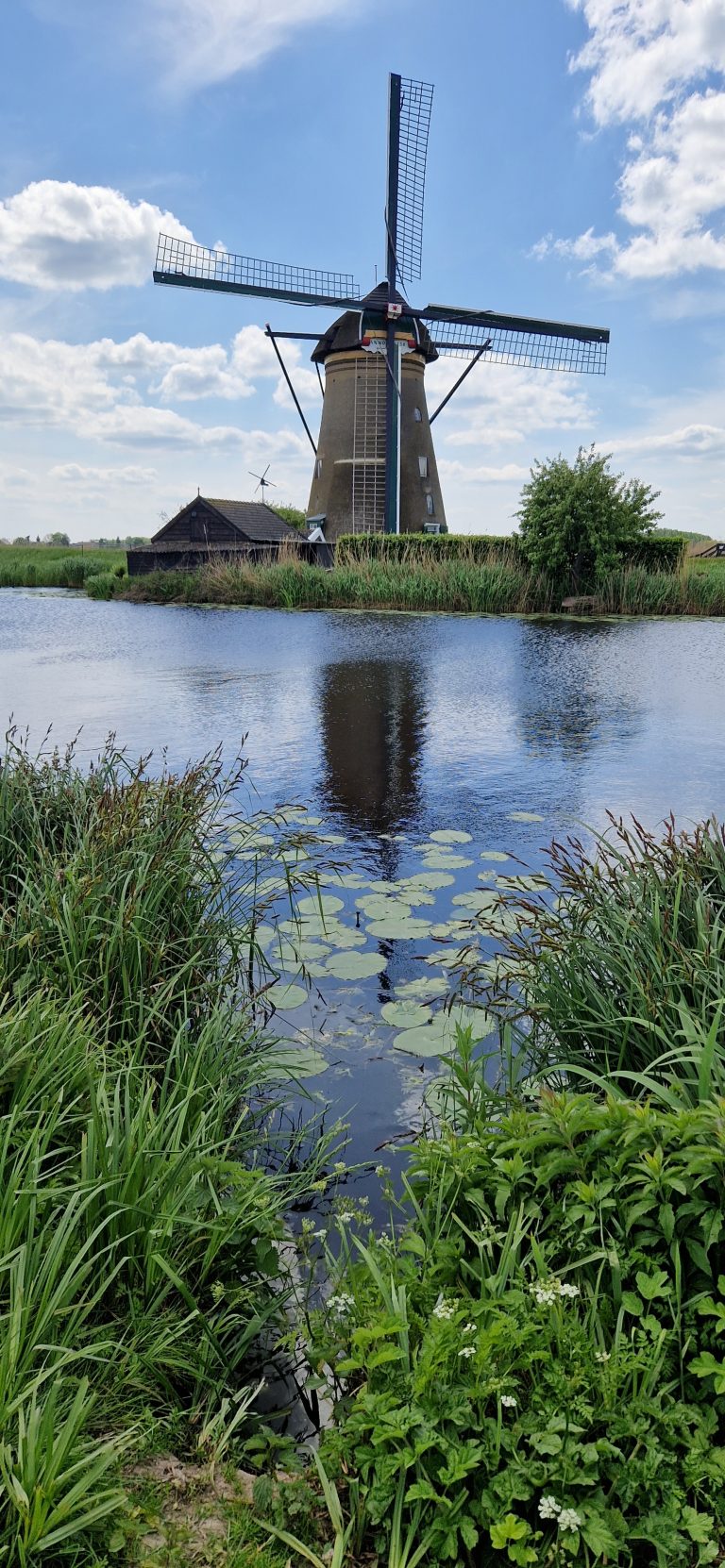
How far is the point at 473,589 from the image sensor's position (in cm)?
1900

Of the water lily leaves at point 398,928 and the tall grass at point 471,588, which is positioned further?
the tall grass at point 471,588

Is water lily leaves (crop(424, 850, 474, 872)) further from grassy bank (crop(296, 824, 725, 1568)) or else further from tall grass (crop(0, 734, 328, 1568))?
grassy bank (crop(296, 824, 725, 1568))

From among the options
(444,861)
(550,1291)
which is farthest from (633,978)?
(444,861)

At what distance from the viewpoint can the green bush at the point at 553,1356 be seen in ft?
4.84

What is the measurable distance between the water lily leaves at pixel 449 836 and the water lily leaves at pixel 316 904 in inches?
39.7

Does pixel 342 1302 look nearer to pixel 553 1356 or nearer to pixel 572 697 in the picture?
pixel 553 1356

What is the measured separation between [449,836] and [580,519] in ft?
50.6

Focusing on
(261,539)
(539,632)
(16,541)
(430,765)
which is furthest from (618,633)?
(16,541)

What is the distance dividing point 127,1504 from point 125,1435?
9cm

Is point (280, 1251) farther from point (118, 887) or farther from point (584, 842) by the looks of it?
point (584, 842)

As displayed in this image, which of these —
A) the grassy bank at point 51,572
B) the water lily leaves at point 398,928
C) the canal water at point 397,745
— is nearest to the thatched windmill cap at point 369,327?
the grassy bank at point 51,572

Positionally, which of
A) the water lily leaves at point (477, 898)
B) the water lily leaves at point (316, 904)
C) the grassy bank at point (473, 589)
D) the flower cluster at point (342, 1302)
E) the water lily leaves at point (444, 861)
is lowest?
the flower cluster at point (342, 1302)

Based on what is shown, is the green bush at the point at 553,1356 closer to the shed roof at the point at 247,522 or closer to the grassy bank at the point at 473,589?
the grassy bank at the point at 473,589

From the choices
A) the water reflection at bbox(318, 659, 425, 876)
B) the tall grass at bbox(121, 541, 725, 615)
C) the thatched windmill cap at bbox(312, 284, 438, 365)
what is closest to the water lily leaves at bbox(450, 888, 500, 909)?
the water reflection at bbox(318, 659, 425, 876)
